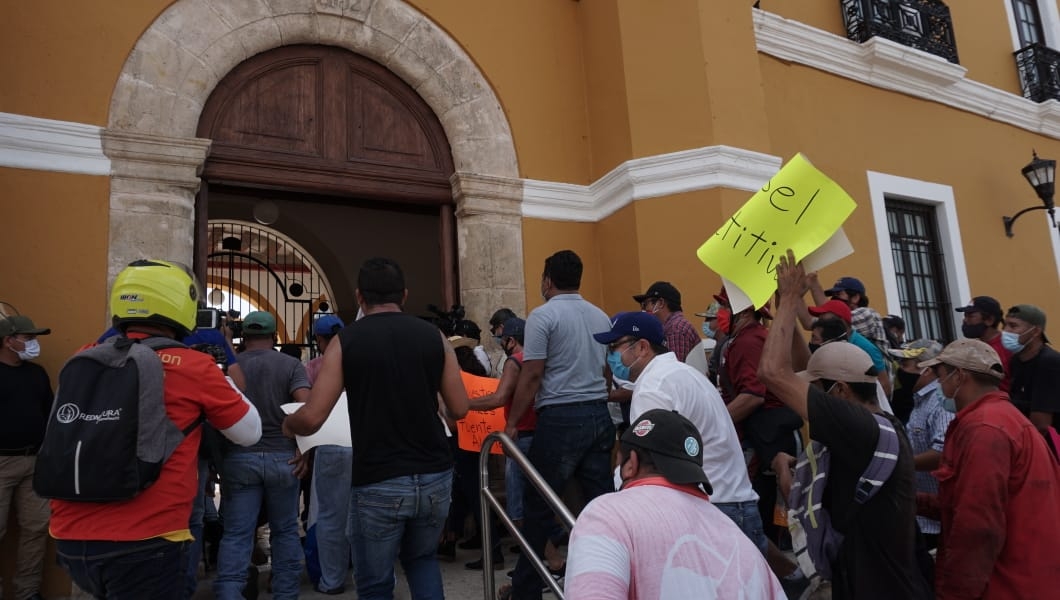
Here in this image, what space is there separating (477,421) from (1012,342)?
11.9ft

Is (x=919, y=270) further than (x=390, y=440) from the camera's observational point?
Yes

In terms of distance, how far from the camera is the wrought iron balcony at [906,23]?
901cm

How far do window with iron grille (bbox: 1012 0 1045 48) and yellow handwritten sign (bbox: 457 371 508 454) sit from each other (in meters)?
10.8

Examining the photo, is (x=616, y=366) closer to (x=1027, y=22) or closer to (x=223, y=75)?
(x=223, y=75)

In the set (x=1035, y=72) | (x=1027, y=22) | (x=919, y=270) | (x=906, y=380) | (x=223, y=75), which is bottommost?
(x=906, y=380)

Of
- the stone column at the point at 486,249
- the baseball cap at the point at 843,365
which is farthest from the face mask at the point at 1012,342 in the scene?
the stone column at the point at 486,249

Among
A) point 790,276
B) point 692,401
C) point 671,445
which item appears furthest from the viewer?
point 692,401

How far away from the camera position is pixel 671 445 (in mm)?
1841

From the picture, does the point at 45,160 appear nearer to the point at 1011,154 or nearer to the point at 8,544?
the point at 8,544

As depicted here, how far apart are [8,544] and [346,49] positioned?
467cm

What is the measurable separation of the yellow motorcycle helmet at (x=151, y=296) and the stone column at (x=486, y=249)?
4012 millimetres

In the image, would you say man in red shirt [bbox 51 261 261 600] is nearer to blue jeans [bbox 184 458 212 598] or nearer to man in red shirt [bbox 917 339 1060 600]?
blue jeans [bbox 184 458 212 598]

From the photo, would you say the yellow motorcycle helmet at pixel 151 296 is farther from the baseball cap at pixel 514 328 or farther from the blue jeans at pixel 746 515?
the baseball cap at pixel 514 328

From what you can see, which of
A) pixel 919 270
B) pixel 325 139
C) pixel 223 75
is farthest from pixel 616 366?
pixel 919 270
